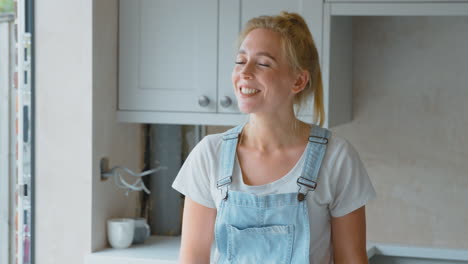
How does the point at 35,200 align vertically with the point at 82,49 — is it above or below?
below

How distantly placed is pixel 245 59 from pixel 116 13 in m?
1.41

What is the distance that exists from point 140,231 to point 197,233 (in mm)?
1383

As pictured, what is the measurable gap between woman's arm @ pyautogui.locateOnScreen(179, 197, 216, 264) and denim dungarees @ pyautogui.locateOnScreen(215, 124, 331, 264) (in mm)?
31

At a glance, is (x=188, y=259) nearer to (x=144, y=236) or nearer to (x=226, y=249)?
(x=226, y=249)

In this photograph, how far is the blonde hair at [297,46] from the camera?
1627mm

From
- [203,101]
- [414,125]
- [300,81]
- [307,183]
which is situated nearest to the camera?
[307,183]

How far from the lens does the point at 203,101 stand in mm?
2822

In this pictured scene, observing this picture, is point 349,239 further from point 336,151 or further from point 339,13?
point 339,13

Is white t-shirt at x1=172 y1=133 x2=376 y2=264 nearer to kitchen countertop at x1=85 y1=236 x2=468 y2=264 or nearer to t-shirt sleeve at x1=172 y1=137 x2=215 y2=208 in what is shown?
t-shirt sleeve at x1=172 y1=137 x2=215 y2=208

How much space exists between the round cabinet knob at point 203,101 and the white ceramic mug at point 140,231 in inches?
21.8

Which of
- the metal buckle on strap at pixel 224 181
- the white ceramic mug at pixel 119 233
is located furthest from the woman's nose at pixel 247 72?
the white ceramic mug at pixel 119 233

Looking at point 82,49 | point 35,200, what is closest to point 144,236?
point 35,200

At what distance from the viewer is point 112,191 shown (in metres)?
2.95

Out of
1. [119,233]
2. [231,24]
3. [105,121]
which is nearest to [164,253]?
[119,233]
